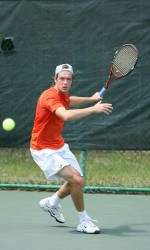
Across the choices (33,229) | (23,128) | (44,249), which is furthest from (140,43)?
(44,249)

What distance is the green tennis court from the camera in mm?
3410

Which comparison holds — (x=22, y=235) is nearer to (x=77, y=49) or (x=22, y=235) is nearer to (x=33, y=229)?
(x=33, y=229)

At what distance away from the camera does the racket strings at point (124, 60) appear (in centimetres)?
419

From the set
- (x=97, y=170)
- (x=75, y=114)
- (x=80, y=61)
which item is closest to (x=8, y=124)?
(x=80, y=61)

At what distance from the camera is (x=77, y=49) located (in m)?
5.34

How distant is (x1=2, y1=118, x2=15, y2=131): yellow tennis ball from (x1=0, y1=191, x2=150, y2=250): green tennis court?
0.69 metres

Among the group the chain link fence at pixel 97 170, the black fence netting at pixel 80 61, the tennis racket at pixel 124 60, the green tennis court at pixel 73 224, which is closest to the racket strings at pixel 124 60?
the tennis racket at pixel 124 60

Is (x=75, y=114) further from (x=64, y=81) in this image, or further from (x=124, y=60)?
(x=124, y=60)

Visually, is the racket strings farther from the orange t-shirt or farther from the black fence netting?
the black fence netting

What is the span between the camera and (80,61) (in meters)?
5.33

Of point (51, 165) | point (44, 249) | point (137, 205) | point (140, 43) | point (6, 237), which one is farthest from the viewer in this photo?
point (140, 43)

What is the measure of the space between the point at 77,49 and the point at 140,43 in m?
0.66

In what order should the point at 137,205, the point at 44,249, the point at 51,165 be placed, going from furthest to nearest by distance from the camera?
the point at 137,205, the point at 51,165, the point at 44,249

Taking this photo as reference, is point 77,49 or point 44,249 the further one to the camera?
point 77,49
